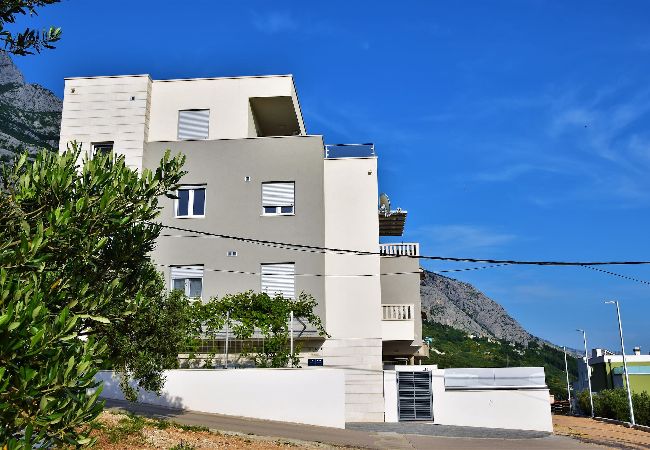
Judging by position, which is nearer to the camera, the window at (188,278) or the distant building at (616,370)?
the window at (188,278)

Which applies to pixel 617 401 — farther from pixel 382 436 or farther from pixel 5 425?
pixel 5 425

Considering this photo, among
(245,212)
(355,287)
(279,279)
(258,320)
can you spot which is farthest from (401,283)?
(258,320)

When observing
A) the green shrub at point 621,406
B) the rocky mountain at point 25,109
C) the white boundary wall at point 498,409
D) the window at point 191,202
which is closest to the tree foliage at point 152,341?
the window at point 191,202

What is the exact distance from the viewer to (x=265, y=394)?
20.5m

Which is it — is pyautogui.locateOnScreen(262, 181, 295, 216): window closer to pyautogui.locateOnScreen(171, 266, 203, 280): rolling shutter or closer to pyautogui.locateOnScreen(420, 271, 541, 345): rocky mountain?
pyautogui.locateOnScreen(171, 266, 203, 280): rolling shutter

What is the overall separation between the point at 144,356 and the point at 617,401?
3726 cm

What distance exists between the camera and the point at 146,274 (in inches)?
448

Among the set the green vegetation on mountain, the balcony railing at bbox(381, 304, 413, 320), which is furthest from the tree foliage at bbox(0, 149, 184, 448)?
the green vegetation on mountain

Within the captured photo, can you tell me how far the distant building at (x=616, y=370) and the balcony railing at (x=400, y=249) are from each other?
115ft

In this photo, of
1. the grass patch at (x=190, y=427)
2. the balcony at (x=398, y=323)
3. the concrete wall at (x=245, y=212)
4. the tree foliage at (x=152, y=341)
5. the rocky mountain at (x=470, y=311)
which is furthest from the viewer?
the rocky mountain at (x=470, y=311)

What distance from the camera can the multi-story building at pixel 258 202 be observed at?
23.9 metres

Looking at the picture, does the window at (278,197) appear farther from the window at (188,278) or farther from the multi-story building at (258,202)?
the window at (188,278)

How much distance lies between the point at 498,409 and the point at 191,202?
13885 millimetres

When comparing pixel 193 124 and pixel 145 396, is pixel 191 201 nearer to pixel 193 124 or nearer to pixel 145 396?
pixel 193 124
